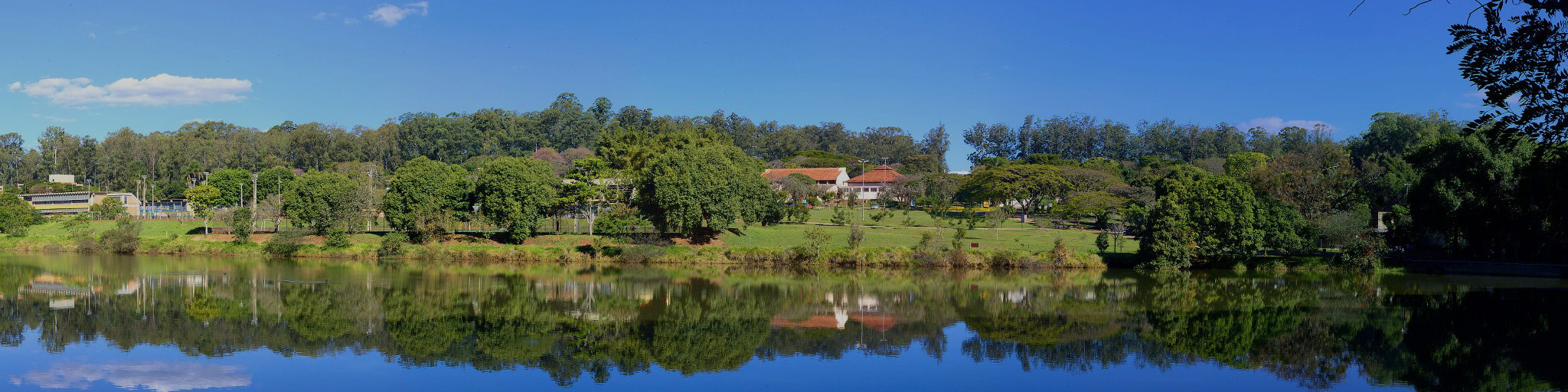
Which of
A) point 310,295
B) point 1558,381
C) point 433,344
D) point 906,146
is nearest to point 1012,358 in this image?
→ point 1558,381

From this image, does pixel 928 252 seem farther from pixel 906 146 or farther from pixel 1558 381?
pixel 906 146

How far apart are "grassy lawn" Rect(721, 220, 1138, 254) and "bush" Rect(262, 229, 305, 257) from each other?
19491mm

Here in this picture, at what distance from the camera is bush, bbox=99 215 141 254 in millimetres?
47781

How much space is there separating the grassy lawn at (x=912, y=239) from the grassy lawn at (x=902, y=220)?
4347 millimetres

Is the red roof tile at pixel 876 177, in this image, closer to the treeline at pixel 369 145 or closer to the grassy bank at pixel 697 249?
the treeline at pixel 369 145

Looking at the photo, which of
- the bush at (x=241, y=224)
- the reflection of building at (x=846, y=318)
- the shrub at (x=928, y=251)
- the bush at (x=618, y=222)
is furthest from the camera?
the bush at (x=241, y=224)

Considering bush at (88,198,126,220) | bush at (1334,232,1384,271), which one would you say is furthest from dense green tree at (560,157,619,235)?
bush at (1334,232,1384,271)

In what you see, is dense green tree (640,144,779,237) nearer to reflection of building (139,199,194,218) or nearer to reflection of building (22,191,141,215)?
reflection of building (139,199,194,218)

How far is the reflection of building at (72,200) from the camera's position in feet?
257

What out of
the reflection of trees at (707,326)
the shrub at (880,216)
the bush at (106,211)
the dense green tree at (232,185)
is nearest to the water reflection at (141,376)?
the reflection of trees at (707,326)

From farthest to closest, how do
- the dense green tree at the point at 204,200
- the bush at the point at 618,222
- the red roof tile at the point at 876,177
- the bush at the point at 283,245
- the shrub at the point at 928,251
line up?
the red roof tile at the point at 876,177, the dense green tree at the point at 204,200, the bush at the point at 618,222, the bush at the point at 283,245, the shrub at the point at 928,251

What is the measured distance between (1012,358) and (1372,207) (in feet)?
143

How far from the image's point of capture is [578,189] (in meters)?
52.1

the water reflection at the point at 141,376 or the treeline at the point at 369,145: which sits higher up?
the treeline at the point at 369,145
